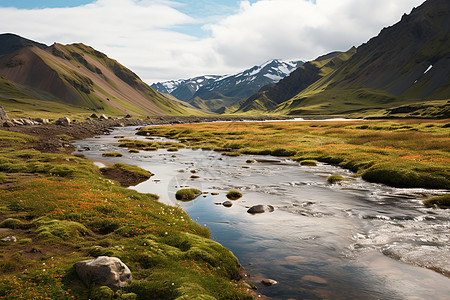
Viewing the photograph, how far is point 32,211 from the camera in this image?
22.2 m

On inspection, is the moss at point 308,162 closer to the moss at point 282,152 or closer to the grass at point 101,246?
the moss at point 282,152

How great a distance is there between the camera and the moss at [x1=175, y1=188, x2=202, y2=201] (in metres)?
34.8

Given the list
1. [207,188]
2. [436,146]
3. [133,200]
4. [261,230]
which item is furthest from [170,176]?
[436,146]

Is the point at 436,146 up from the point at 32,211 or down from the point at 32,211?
up

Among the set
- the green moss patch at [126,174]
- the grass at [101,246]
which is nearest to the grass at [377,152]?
the grass at [101,246]

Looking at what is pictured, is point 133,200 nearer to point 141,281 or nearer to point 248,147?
point 141,281

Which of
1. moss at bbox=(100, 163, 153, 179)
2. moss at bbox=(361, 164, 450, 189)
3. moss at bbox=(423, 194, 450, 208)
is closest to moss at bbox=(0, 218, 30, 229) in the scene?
moss at bbox=(100, 163, 153, 179)

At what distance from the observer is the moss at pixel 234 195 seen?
35.4m

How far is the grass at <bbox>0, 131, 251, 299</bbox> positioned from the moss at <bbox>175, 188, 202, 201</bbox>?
6.53m

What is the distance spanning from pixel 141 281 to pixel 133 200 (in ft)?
48.0

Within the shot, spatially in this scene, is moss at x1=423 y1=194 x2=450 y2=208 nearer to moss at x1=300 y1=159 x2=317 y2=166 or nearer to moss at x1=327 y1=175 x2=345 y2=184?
moss at x1=327 y1=175 x2=345 y2=184

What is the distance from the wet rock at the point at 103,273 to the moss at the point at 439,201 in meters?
32.0

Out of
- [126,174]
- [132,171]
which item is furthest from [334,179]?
[126,174]

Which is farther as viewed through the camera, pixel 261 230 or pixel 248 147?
pixel 248 147
